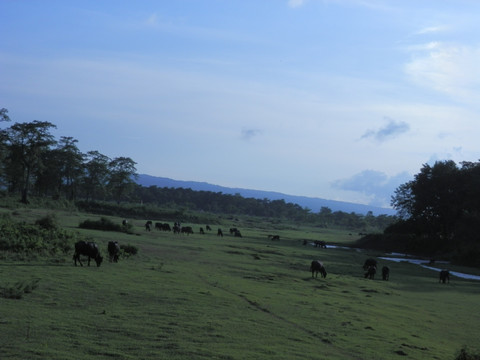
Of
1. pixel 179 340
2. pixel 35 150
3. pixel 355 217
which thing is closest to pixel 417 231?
pixel 35 150

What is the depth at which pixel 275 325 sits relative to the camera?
15.8 meters

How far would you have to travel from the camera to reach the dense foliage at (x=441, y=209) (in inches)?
2867

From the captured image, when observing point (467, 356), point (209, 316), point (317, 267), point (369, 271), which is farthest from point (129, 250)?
point (467, 356)

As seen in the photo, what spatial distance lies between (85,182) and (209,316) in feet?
325

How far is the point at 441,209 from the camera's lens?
79.9 m

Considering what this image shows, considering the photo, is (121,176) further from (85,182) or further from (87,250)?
(87,250)

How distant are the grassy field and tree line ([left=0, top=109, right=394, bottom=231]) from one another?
57.4m

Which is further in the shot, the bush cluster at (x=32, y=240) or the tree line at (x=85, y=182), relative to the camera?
the tree line at (x=85, y=182)

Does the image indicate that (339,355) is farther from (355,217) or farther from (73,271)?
(355,217)

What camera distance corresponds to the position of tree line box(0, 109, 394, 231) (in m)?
79.3

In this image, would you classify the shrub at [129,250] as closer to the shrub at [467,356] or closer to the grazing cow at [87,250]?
the grazing cow at [87,250]

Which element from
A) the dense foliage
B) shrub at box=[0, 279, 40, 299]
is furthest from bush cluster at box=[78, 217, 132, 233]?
the dense foliage

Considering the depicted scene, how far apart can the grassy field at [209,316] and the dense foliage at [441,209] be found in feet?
157

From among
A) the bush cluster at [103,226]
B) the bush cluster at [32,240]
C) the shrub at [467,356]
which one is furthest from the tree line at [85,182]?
the shrub at [467,356]
